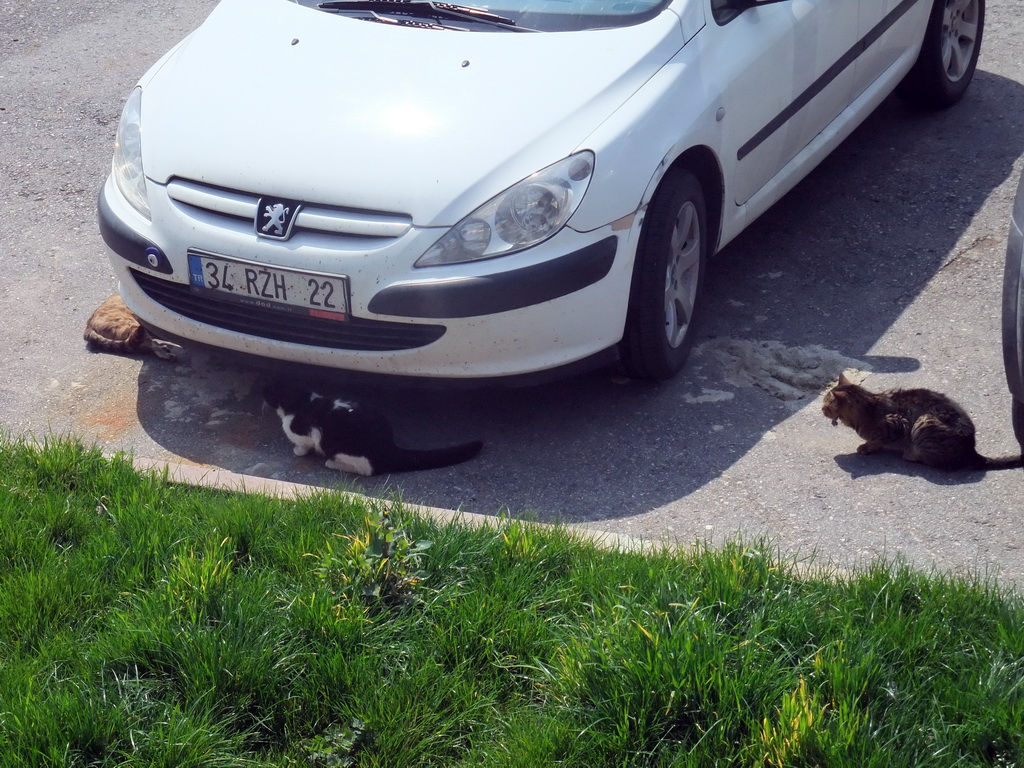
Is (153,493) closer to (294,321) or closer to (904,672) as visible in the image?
(294,321)

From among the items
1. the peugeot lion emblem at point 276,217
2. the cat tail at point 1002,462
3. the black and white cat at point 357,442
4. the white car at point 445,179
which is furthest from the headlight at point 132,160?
the cat tail at point 1002,462

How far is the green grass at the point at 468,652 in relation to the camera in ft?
8.72

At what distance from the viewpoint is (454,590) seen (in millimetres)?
3225

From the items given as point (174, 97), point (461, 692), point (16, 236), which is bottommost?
point (16, 236)

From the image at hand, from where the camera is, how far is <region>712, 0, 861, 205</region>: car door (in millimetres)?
4746

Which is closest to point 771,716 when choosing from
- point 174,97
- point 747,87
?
point 747,87

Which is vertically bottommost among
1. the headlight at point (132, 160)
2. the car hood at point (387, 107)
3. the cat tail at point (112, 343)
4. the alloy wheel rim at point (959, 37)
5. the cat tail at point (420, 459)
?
the cat tail at point (112, 343)

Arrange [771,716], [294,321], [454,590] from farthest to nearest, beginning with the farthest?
[294,321] < [454,590] < [771,716]

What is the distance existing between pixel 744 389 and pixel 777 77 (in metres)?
1.39

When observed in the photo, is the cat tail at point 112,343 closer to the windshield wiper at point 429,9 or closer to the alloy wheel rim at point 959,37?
the windshield wiper at point 429,9

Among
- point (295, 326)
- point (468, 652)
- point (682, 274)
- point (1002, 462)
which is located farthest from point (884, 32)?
point (468, 652)

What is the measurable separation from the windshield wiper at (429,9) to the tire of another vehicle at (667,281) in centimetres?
94

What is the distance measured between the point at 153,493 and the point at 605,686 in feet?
5.78

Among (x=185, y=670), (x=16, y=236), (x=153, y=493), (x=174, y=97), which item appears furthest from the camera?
(x=16, y=236)
